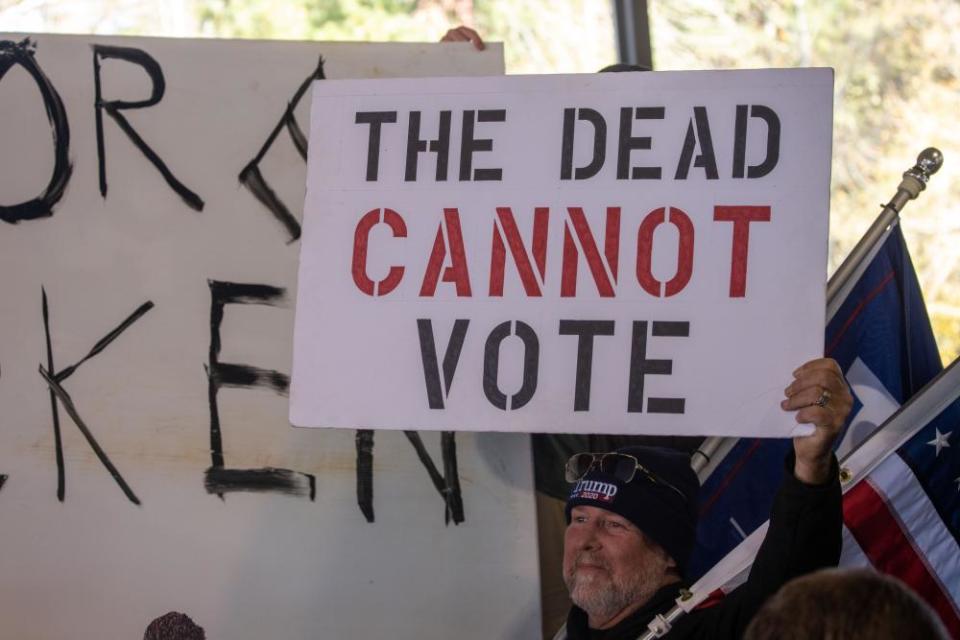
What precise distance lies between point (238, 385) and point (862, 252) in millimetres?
1370

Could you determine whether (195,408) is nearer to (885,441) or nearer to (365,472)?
(365,472)

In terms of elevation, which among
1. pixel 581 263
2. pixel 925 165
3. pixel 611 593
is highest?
pixel 925 165

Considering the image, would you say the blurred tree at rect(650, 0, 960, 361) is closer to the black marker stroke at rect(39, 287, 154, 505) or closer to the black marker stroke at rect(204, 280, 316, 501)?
the black marker stroke at rect(204, 280, 316, 501)

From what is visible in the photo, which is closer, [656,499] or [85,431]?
[656,499]

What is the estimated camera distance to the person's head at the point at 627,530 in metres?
2.50

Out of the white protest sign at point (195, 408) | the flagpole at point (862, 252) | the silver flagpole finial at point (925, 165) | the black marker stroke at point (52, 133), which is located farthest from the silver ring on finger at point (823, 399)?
the black marker stroke at point (52, 133)

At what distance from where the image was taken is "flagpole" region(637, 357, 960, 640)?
2533 millimetres

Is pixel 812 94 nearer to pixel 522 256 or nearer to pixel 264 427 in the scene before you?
pixel 522 256

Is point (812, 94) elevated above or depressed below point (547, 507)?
above

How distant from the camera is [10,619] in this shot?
2912 mm

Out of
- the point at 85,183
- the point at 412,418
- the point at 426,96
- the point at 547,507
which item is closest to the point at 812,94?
the point at 426,96

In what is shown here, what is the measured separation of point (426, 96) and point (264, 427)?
938mm

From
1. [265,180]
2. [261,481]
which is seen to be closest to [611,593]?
[261,481]

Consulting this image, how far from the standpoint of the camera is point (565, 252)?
7.47 feet
